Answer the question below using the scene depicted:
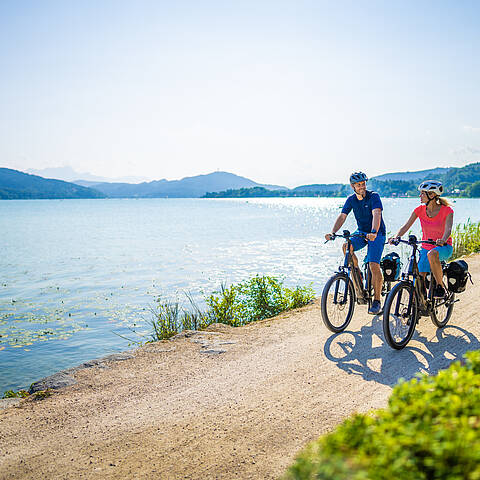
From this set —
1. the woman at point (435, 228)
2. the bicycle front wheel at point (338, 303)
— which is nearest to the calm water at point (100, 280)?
the bicycle front wheel at point (338, 303)

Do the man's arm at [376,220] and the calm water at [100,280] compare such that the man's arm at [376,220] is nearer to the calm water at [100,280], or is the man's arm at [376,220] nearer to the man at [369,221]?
the man at [369,221]

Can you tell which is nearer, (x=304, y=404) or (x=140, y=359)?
(x=304, y=404)

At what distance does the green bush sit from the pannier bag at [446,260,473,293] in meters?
5.27

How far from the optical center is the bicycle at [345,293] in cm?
739

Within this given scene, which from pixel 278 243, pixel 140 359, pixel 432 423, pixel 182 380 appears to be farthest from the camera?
pixel 278 243

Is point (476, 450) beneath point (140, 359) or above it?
above

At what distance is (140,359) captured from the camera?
23.9 ft

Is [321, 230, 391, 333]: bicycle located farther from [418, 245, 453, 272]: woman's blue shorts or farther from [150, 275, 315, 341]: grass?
[150, 275, 315, 341]: grass

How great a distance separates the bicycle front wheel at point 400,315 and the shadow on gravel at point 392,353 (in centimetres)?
21

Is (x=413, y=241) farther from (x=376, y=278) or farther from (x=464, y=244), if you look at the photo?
(x=464, y=244)

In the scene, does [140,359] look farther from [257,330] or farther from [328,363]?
[328,363]

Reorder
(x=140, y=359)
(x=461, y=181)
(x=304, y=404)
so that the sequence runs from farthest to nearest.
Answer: (x=461, y=181)
(x=140, y=359)
(x=304, y=404)

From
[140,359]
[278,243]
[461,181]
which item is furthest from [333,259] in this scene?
[461,181]

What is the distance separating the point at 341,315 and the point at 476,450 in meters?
6.22
